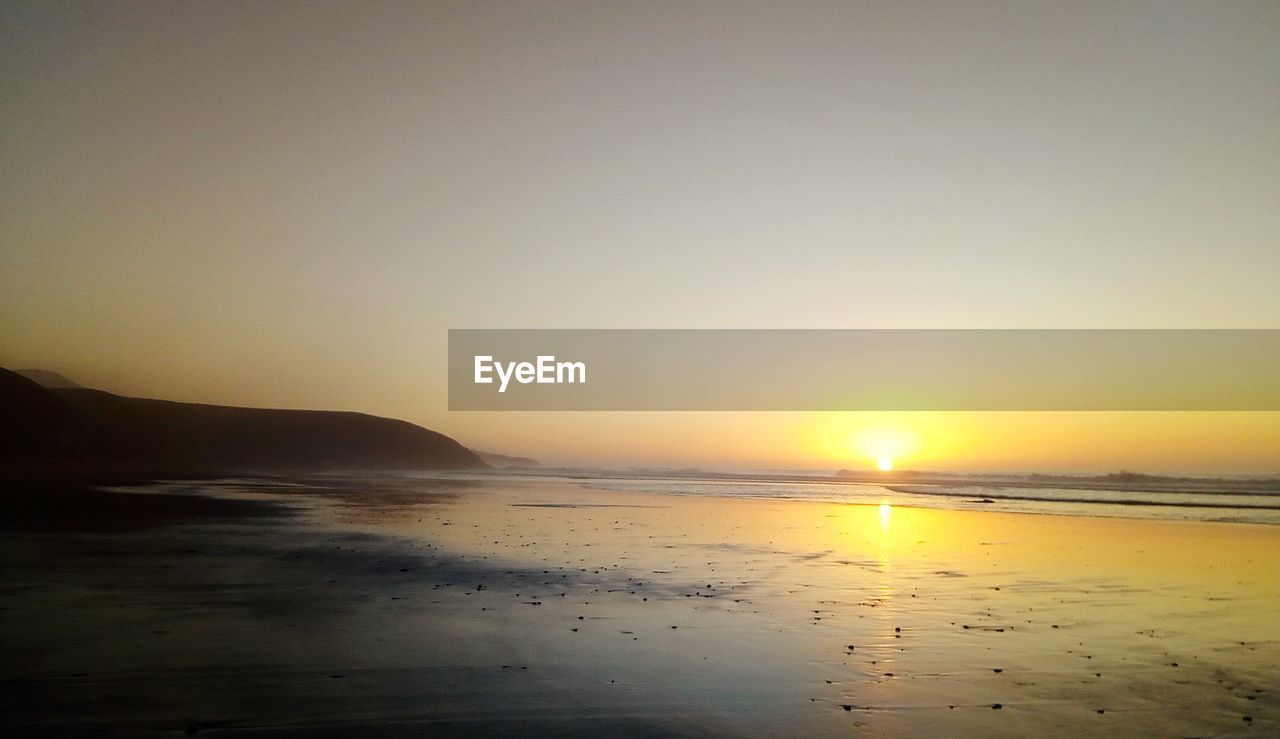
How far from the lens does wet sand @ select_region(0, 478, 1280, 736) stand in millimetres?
8148

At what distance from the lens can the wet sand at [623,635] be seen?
815cm

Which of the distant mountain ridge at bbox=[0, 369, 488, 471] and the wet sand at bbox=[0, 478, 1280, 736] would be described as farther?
the distant mountain ridge at bbox=[0, 369, 488, 471]

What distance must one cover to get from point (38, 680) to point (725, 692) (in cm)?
719

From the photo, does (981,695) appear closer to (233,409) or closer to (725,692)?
(725,692)

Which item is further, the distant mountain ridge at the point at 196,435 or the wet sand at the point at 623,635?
the distant mountain ridge at the point at 196,435

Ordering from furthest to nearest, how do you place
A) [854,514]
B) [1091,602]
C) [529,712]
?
[854,514]
[1091,602]
[529,712]

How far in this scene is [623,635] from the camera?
11672 mm

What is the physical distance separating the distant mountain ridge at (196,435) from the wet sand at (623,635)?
2588 inches

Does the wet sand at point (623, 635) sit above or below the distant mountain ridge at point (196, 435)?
below

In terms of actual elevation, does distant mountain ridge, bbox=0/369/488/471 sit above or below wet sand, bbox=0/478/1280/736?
above

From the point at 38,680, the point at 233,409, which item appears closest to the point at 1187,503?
the point at 38,680

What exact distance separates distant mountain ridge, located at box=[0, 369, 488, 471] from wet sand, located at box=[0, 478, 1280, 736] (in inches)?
2588

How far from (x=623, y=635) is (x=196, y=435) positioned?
113 meters

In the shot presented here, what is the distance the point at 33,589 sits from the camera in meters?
13.8
